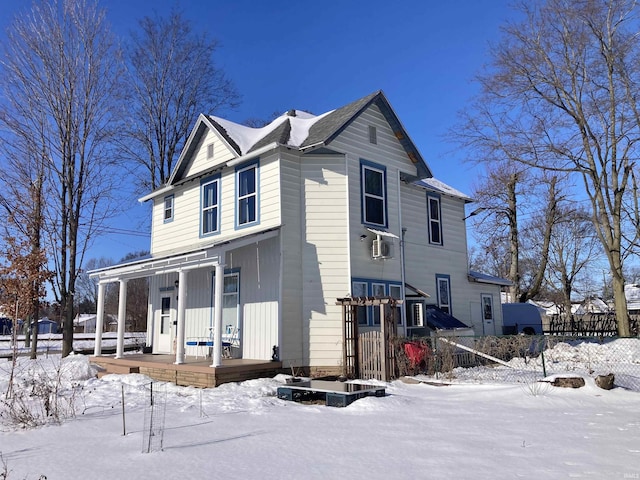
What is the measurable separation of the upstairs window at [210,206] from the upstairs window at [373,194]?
4.35 m

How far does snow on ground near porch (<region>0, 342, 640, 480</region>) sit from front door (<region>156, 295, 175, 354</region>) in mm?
6031

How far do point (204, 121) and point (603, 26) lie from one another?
13.6 metres

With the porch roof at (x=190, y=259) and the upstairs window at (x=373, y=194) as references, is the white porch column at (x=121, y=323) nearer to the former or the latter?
the porch roof at (x=190, y=259)

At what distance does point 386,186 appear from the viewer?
1481 centimetres

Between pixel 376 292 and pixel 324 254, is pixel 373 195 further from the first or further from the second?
pixel 376 292

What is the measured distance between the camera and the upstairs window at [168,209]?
1706cm

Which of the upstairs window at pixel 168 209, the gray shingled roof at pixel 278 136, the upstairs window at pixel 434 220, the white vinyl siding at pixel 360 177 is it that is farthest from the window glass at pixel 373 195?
the upstairs window at pixel 168 209

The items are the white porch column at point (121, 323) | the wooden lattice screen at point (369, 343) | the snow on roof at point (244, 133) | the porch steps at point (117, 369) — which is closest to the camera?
the wooden lattice screen at point (369, 343)

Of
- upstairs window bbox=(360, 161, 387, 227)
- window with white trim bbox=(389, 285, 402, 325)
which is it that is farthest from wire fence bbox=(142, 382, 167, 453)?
upstairs window bbox=(360, 161, 387, 227)

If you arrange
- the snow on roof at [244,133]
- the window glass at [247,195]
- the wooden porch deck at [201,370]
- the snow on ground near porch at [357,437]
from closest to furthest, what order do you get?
the snow on ground near porch at [357,437] < the wooden porch deck at [201,370] < the window glass at [247,195] < the snow on roof at [244,133]

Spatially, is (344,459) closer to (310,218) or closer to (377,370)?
(377,370)

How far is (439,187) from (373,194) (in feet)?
16.9

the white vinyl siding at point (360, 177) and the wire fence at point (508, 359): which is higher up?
the white vinyl siding at point (360, 177)

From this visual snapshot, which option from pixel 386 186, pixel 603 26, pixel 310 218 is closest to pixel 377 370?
pixel 310 218
